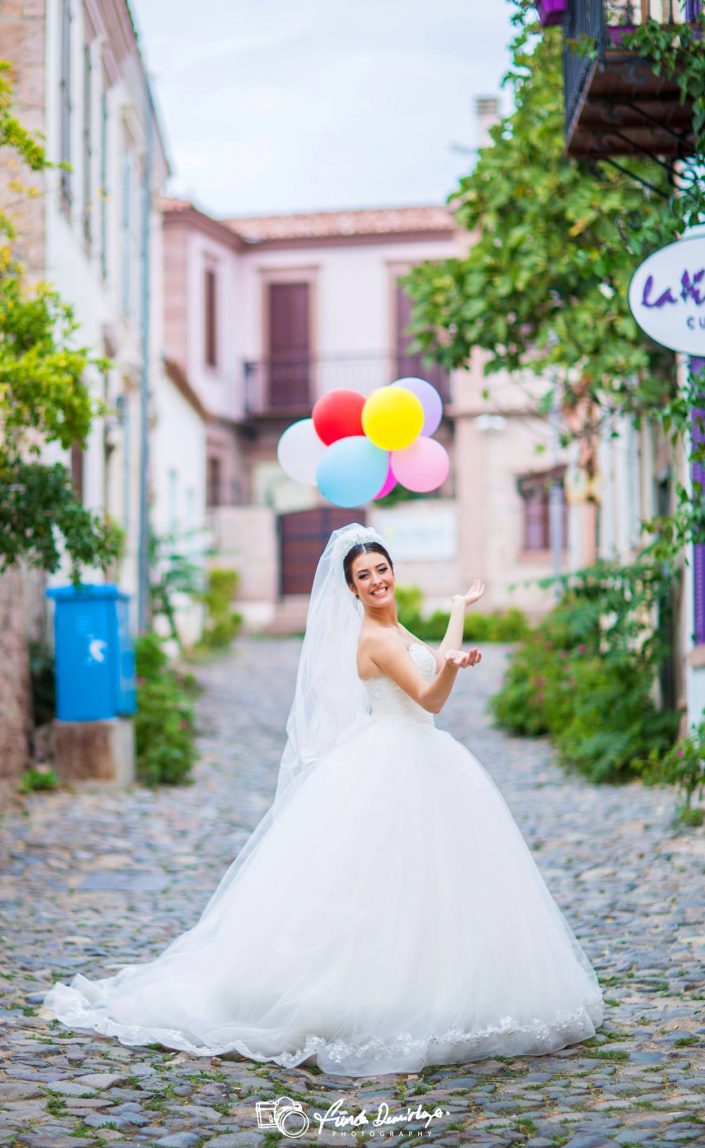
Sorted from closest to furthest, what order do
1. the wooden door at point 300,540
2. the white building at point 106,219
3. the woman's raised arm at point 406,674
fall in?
the woman's raised arm at point 406,674
the white building at point 106,219
the wooden door at point 300,540

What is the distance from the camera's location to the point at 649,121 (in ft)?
23.8

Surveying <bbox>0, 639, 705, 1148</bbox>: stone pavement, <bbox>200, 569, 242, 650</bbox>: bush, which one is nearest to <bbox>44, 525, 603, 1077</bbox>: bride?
<bbox>0, 639, 705, 1148</bbox>: stone pavement

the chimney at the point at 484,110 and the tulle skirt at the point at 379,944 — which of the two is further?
the chimney at the point at 484,110

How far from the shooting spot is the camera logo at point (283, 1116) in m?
3.96

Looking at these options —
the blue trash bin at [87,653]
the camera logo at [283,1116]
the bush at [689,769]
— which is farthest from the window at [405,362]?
the camera logo at [283,1116]

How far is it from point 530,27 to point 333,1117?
6.15 meters

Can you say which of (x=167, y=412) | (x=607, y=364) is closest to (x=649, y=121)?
(x=607, y=364)

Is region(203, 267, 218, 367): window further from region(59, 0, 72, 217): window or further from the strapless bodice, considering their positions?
the strapless bodice

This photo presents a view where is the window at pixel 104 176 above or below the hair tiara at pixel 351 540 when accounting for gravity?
above

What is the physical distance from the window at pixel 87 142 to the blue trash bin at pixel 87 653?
4.70m

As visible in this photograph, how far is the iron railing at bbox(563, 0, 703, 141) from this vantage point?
6.72m

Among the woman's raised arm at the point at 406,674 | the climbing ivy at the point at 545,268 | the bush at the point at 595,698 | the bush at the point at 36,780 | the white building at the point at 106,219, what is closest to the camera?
the woman's raised arm at the point at 406,674

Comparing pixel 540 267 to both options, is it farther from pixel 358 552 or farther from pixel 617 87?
pixel 358 552

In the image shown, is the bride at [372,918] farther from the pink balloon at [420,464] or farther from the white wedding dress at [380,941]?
the pink balloon at [420,464]
